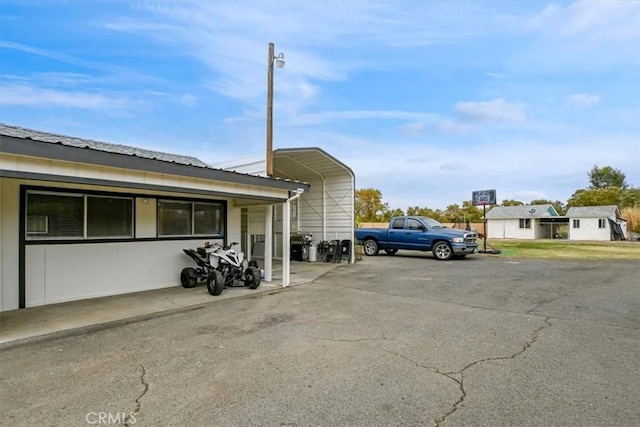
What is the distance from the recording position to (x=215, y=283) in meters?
7.31

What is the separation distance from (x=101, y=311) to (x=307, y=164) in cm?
994

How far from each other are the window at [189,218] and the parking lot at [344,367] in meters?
2.78

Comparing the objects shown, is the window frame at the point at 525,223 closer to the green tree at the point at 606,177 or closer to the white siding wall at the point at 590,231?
the white siding wall at the point at 590,231

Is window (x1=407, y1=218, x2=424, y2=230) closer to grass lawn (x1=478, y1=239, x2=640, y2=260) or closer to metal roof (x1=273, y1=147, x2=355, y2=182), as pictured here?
metal roof (x1=273, y1=147, x2=355, y2=182)

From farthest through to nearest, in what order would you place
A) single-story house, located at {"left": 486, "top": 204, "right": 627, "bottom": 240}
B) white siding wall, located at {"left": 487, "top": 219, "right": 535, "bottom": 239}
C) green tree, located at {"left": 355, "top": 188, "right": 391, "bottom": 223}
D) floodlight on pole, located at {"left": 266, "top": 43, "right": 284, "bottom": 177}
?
green tree, located at {"left": 355, "top": 188, "right": 391, "bottom": 223}
white siding wall, located at {"left": 487, "top": 219, "right": 535, "bottom": 239}
single-story house, located at {"left": 486, "top": 204, "right": 627, "bottom": 240}
floodlight on pole, located at {"left": 266, "top": 43, "right": 284, "bottom": 177}

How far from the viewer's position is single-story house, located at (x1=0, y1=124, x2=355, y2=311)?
4824 mm

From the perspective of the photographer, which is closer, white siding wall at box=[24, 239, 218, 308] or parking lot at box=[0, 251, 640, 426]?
parking lot at box=[0, 251, 640, 426]

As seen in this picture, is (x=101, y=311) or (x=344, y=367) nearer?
(x=344, y=367)

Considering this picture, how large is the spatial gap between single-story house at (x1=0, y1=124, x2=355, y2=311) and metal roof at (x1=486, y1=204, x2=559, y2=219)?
1420 inches

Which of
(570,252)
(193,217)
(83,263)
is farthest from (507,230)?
(83,263)

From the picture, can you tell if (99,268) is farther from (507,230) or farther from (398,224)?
(507,230)

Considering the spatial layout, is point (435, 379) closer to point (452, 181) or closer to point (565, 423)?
point (565, 423)

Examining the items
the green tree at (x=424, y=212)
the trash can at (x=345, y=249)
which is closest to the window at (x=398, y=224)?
the trash can at (x=345, y=249)

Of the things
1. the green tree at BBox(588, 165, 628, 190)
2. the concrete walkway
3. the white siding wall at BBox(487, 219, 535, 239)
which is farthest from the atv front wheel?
the green tree at BBox(588, 165, 628, 190)
